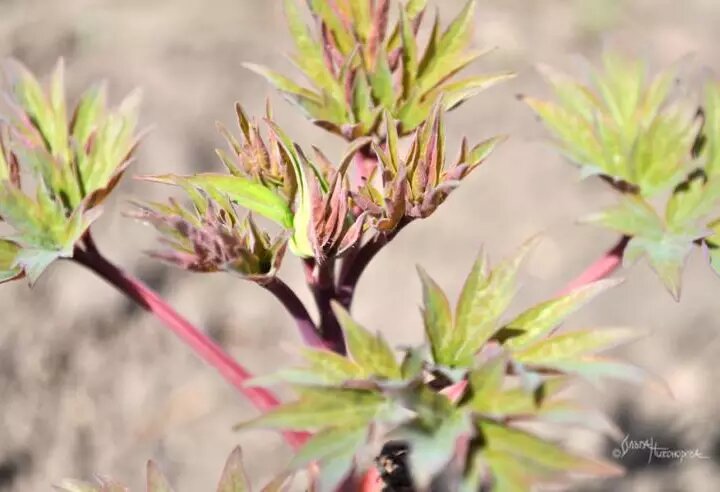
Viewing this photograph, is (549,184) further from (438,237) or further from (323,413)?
(323,413)

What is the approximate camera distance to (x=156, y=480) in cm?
84

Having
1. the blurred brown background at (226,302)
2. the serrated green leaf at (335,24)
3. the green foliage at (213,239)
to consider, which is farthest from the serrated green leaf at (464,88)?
the blurred brown background at (226,302)

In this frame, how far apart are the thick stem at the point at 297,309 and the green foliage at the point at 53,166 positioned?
192 mm

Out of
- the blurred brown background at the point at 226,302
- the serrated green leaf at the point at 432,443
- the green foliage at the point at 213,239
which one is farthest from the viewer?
the blurred brown background at the point at 226,302

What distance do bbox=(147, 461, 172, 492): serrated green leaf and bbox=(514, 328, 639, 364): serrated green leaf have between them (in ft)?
1.13

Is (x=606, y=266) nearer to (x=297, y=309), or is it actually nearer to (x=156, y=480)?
(x=297, y=309)

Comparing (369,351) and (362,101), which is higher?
(362,101)

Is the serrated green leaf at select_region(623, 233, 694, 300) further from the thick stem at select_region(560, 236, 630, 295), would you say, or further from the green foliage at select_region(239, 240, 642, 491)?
the green foliage at select_region(239, 240, 642, 491)

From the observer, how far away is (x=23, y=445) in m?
1.83

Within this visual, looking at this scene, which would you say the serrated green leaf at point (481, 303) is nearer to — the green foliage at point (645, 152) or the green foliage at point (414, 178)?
the green foliage at point (414, 178)

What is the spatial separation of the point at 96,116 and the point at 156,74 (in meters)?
1.37

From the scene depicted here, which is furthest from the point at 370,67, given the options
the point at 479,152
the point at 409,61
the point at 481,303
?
the point at 481,303

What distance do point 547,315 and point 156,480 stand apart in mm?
381

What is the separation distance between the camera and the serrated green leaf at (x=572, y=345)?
0.70m
